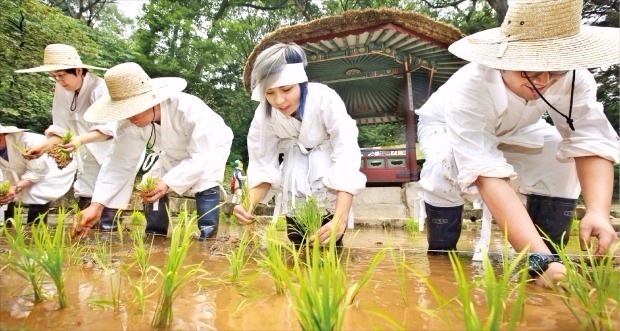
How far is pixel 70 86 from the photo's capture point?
131 inches

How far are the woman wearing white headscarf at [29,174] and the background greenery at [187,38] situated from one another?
1.01m

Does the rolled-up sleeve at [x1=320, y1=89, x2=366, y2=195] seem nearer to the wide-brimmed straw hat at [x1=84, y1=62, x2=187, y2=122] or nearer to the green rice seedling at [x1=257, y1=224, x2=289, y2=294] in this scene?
the green rice seedling at [x1=257, y1=224, x2=289, y2=294]

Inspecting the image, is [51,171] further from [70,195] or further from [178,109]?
[178,109]

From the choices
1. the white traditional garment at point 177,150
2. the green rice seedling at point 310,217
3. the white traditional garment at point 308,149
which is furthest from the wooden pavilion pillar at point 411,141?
the green rice seedling at point 310,217

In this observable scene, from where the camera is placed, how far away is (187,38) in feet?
43.0

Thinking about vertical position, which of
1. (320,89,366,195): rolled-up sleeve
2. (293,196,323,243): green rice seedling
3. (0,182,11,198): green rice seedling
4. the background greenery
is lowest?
(293,196,323,243): green rice seedling

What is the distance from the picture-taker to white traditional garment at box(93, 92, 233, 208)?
2656mm

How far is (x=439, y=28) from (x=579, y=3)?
4.40 m

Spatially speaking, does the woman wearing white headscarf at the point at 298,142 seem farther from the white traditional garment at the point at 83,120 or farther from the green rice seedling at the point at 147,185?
the white traditional garment at the point at 83,120

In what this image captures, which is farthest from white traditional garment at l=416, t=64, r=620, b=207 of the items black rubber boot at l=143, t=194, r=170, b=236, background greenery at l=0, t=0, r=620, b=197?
background greenery at l=0, t=0, r=620, b=197

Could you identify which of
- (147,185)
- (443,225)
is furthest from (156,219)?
(443,225)

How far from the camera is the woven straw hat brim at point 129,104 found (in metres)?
2.31

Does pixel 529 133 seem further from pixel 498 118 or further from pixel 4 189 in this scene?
pixel 4 189

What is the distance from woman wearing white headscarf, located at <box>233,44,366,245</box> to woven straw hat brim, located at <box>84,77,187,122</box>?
624 mm
